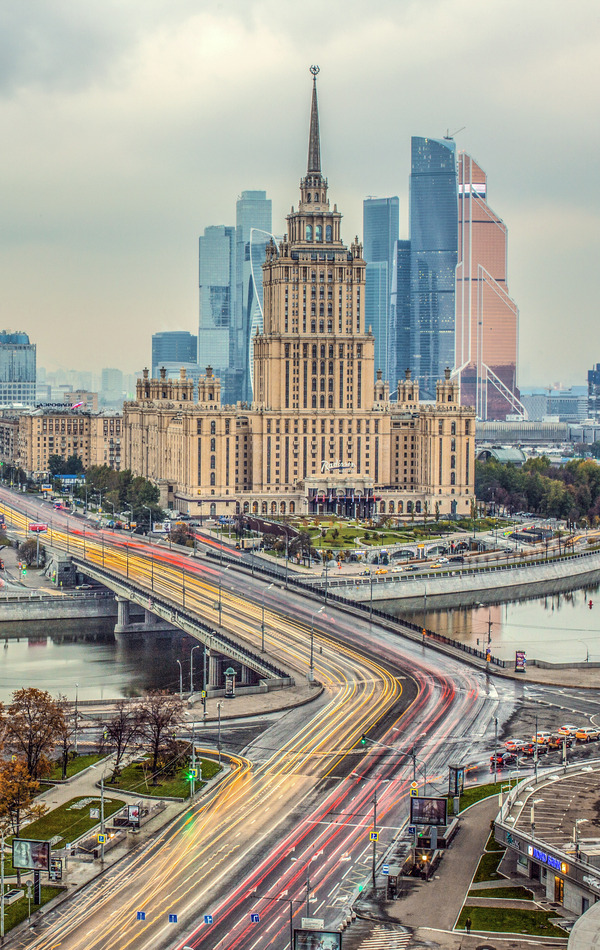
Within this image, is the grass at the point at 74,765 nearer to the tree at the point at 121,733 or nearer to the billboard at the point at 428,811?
the tree at the point at 121,733

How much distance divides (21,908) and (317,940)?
1404 cm

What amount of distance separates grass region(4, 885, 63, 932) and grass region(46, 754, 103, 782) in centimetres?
1525

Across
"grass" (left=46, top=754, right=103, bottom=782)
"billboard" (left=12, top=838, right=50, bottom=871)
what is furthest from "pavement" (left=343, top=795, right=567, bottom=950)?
"grass" (left=46, top=754, right=103, bottom=782)

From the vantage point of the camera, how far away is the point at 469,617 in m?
149

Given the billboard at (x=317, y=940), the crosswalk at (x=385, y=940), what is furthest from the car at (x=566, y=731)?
the billboard at (x=317, y=940)

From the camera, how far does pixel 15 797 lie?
6900 cm

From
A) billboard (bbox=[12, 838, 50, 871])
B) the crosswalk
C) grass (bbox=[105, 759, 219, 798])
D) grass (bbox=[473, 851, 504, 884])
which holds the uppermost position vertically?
billboard (bbox=[12, 838, 50, 871])

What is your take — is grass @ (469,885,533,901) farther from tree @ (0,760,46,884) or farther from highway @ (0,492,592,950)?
tree @ (0,760,46,884)

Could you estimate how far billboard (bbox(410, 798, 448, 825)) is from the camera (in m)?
67.3

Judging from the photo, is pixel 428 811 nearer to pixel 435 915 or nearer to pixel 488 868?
pixel 488 868

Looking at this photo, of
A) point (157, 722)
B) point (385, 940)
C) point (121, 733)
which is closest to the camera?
point (385, 940)


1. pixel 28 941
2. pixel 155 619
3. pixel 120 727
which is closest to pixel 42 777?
pixel 120 727

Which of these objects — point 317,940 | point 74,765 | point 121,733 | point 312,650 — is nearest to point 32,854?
point 317,940

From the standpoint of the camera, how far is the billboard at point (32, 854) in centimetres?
6250
